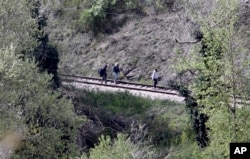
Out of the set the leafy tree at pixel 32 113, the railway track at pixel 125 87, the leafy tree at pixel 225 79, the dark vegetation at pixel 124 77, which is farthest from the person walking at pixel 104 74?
the leafy tree at pixel 225 79

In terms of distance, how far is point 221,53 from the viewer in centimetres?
2275

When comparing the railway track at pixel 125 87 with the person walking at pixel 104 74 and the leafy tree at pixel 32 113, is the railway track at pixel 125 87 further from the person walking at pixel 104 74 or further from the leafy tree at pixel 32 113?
the leafy tree at pixel 32 113

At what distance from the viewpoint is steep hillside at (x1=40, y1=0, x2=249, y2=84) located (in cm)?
4219

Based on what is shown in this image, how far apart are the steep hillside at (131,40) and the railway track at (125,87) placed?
1.99m

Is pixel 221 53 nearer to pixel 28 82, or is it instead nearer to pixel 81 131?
pixel 28 82

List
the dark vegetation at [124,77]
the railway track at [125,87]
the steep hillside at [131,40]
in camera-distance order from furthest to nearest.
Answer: the steep hillside at [131,40] < the railway track at [125,87] < the dark vegetation at [124,77]

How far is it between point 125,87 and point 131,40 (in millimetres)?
6935

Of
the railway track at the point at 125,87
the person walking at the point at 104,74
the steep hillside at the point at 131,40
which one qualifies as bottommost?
the railway track at the point at 125,87

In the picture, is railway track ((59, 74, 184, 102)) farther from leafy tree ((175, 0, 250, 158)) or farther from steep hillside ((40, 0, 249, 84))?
leafy tree ((175, 0, 250, 158))

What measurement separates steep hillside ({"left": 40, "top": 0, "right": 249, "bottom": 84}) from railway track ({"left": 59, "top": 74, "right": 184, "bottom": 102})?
6.54ft

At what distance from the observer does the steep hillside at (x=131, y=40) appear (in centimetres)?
4219

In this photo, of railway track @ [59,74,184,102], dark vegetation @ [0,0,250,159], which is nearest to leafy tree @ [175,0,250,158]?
dark vegetation @ [0,0,250,159]

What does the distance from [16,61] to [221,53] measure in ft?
24.3

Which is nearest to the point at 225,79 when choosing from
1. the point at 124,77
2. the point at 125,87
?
the point at 125,87
